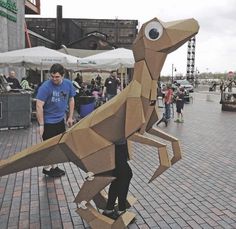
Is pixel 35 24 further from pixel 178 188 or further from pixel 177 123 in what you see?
pixel 178 188

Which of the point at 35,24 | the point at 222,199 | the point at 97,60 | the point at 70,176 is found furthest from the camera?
the point at 35,24

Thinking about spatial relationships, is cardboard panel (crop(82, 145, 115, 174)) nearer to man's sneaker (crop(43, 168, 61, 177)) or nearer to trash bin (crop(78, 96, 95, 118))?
man's sneaker (crop(43, 168, 61, 177))

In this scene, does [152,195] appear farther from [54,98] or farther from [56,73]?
[56,73]

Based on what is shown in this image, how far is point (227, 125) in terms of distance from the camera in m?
12.9

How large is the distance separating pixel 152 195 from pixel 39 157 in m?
1.92

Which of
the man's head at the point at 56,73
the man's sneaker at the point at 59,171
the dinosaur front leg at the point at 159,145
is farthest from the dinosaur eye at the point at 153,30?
the man's sneaker at the point at 59,171

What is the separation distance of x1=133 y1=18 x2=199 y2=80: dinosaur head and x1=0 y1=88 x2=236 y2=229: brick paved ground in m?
1.85

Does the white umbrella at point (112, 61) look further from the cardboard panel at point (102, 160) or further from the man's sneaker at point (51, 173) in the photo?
the cardboard panel at point (102, 160)

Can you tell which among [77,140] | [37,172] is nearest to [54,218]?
[77,140]

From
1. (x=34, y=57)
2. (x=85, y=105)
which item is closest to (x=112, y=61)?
(x=85, y=105)

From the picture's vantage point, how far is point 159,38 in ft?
10.5

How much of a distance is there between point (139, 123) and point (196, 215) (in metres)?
1.72

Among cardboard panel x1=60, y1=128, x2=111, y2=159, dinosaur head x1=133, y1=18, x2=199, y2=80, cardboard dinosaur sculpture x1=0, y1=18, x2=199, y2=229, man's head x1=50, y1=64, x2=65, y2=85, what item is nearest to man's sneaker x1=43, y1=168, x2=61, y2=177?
man's head x1=50, y1=64, x2=65, y2=85

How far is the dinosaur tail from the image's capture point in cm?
359
